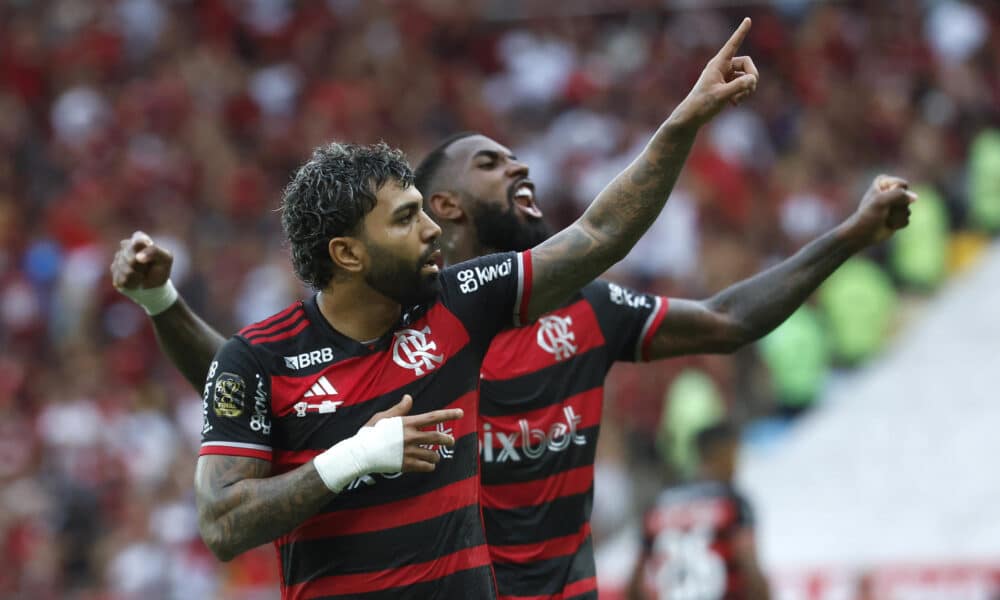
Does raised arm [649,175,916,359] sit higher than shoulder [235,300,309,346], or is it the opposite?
raised arm [649,175,916,359]

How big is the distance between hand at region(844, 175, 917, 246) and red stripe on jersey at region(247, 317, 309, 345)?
6.64ft

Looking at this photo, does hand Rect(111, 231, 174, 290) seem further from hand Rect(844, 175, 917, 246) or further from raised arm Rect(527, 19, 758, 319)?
hand Rect(844, 175, 917, 246)

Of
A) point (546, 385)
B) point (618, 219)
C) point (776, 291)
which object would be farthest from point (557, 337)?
point (618, 219)

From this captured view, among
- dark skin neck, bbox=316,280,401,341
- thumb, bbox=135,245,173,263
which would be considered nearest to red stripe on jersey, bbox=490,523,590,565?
dark skin neck, bbox=316,280,401,341

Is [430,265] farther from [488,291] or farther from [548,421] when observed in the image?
[548,421]

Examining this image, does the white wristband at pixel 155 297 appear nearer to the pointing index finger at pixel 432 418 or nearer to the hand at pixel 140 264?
the hand at pixel 140 264

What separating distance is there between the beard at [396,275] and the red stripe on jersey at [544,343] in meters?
1.06

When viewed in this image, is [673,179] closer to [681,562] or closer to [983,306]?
[681,562]

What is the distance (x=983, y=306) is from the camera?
46.5 feet

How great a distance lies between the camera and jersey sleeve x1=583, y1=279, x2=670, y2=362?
554 centimetres

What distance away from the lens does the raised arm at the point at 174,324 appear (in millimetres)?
4958

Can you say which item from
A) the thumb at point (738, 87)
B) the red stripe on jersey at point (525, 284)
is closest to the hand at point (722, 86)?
the thumb at point (738, 87)

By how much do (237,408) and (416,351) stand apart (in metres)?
0.56

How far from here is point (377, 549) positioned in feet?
14.0
